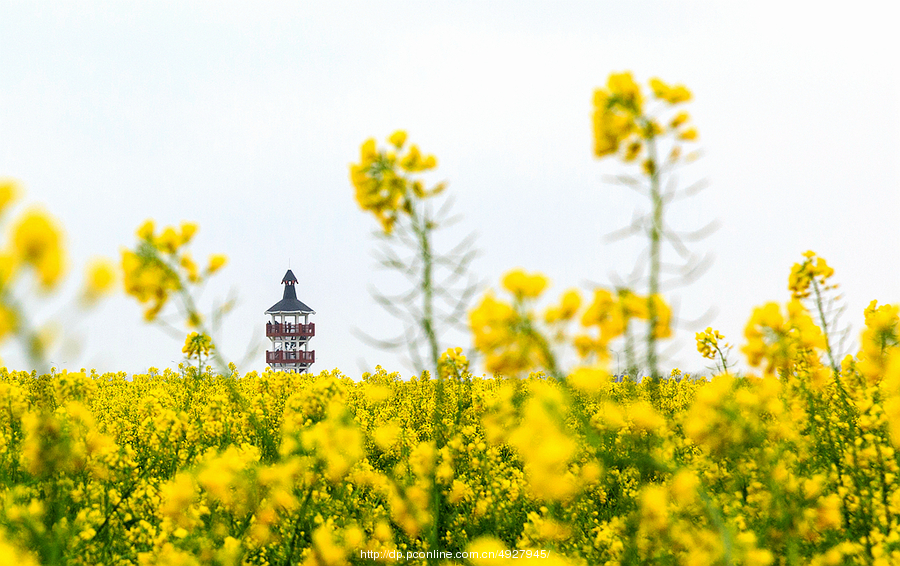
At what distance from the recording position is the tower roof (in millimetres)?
44000

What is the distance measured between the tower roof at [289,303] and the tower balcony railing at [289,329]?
0.87m

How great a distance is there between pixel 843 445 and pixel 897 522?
42.2 inches

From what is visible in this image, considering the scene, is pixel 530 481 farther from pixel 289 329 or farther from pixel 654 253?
pixel 289 329

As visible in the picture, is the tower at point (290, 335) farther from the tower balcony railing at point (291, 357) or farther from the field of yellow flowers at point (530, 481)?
the field of yellow flowers at point (530, 481)

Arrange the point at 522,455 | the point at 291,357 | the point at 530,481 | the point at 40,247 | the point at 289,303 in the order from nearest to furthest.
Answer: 1. the point at 40,247
2. the point at 522,455
3. the point at 530,481
4. the point at 291,357
5. the point at 289,303

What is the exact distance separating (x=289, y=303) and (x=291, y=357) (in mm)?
3539

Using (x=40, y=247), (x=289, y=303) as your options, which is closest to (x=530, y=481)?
(x=40, y=247)

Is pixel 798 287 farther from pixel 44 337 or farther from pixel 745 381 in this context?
pixel 44 337

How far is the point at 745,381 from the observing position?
127 inches

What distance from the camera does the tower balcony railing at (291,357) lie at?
42656 millimetres

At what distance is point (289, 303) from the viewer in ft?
146

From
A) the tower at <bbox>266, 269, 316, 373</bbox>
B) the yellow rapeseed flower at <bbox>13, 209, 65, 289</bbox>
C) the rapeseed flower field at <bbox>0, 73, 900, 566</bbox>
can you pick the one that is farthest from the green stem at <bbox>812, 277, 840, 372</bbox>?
the tower at <bbox>266, 269, 316, 373</bbox>

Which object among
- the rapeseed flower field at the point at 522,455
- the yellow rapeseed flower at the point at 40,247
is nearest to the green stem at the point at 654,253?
the rapeseed flower field at the point at 522,455

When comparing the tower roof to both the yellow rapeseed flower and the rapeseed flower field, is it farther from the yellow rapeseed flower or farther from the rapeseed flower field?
the yellow rapeseed flower
